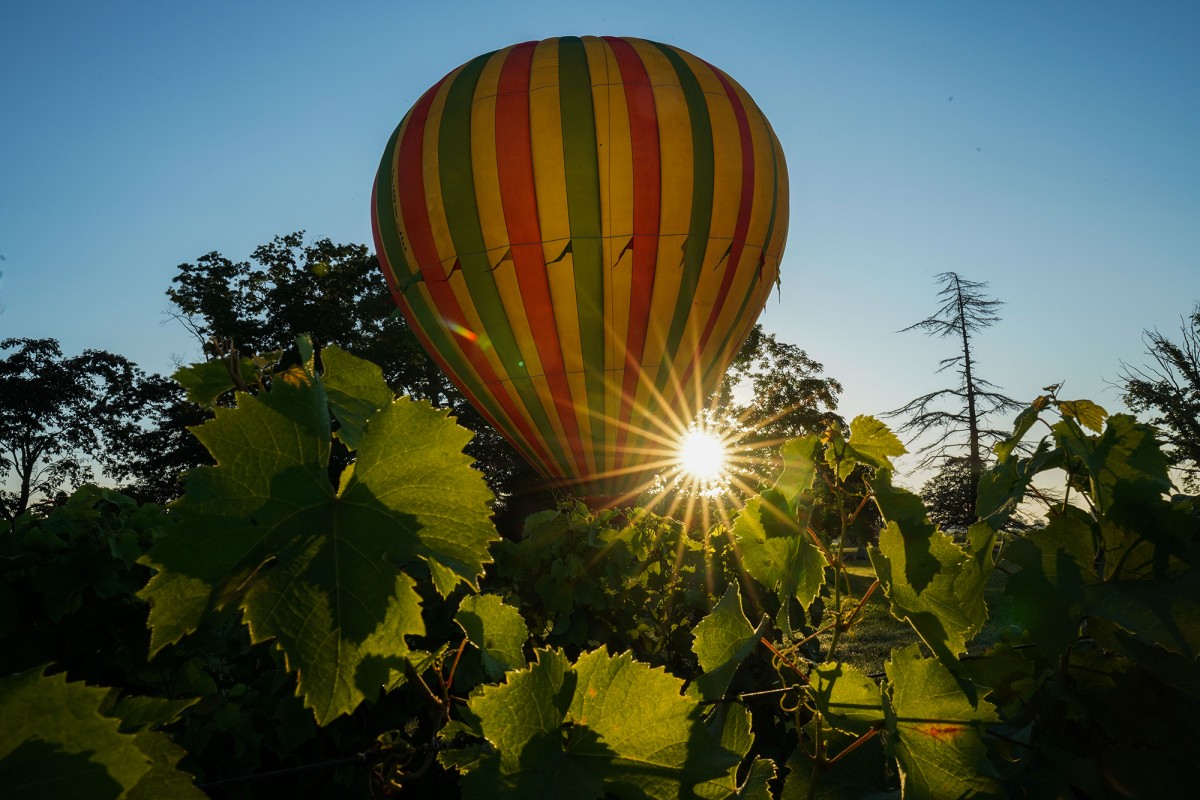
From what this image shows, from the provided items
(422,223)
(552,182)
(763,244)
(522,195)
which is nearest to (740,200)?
(763,244)

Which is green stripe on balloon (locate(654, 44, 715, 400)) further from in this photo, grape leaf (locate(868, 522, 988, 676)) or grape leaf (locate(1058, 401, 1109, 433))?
grape leaf (locate(868, 522, 988, 676))

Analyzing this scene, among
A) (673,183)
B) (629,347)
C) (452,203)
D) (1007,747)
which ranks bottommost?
(1007,747)

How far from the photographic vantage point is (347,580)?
2.00 ft

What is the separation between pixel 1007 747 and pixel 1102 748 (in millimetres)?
114

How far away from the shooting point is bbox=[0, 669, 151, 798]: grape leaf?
41 centimetres

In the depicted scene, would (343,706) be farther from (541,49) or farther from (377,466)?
(541,49)

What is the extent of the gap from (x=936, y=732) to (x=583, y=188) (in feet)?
37.3

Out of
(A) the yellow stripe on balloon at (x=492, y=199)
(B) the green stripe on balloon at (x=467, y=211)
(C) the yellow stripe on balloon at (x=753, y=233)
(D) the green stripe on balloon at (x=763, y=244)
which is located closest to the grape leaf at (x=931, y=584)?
(A) the yellow stripe on balloon at (x=492, y=199)

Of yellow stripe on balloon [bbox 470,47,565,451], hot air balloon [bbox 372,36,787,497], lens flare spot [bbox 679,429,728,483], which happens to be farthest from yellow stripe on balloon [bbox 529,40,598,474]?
lens flare spot [bbox 679,429,728,483]

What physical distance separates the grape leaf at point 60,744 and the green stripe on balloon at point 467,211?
11758mm

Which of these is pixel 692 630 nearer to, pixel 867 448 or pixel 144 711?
pixel 867 448

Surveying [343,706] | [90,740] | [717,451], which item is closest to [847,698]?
[343,706]

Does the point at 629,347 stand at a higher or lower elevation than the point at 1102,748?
higher

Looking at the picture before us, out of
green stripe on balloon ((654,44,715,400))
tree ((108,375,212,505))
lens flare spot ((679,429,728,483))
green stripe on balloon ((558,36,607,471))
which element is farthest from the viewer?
tree ((108,375,212,505))
